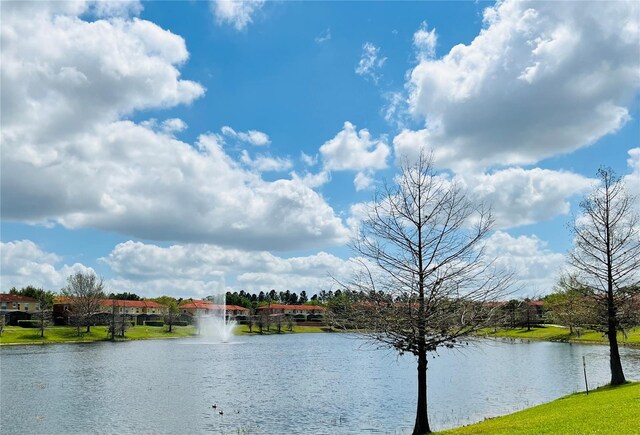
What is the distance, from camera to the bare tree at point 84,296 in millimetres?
115938

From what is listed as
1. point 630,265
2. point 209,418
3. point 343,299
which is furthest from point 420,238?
point 209,418

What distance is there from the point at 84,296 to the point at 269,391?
94564mm

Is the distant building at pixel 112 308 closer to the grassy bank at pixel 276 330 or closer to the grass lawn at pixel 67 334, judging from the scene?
the grass lawn at pixel 67 334

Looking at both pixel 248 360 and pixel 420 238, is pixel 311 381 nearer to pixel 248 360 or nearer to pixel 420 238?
pixel 248 360

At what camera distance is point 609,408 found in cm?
2197

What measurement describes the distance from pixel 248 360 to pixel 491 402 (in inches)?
1604

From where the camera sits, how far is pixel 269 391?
4419 cm

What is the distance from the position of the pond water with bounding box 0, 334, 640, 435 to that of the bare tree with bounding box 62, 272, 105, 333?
141ft

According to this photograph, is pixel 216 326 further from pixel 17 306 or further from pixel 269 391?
pixel 269 391

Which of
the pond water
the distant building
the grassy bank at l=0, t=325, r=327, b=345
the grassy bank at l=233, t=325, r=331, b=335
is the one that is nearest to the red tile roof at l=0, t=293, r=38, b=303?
the distant building

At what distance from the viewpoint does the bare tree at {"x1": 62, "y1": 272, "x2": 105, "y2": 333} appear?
115938 mm

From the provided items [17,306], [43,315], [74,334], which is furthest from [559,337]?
[17,306]

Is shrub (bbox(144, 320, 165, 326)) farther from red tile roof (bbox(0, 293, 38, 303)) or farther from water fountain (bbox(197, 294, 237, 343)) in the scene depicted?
red tile roof (bbox(0, 293, 38, 303))

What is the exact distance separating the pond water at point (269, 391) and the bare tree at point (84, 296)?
43062 mm
